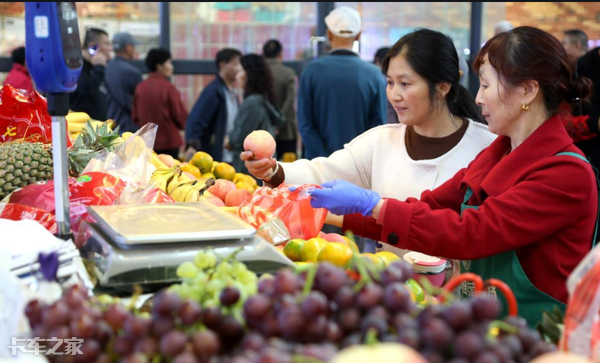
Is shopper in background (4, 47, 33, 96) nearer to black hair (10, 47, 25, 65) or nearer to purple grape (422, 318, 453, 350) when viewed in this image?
black hair (10, 47, 25, 65)

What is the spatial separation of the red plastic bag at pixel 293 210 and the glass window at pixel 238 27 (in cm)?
667

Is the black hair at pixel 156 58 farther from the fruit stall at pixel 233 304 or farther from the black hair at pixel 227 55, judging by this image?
the fruit stall at pixel 233 304

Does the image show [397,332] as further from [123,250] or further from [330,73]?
[330,73]

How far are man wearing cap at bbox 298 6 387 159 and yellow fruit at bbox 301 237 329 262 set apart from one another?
3095mm

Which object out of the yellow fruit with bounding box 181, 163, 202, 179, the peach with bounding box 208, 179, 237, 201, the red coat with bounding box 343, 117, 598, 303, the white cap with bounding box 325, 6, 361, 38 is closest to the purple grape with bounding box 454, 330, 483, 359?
the red coat with bounding box 343, 117, 598, 303

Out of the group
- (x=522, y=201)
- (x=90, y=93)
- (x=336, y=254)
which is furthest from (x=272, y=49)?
(x=336, y=254)

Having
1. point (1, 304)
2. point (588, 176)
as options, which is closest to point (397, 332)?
point (1, 304)

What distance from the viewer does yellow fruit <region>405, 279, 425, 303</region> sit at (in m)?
1.57

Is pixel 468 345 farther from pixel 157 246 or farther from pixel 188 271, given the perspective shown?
pixel 157 246

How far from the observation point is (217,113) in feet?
21.2

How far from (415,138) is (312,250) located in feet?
3.75

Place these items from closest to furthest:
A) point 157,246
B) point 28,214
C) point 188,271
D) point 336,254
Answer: point 188,271 → point 157,246 → point 336,254 → point 28,214

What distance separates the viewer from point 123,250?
1347 millimetres

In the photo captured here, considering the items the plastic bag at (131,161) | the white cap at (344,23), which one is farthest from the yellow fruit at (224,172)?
the white cap at (344,23)
